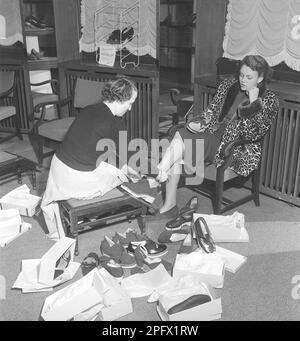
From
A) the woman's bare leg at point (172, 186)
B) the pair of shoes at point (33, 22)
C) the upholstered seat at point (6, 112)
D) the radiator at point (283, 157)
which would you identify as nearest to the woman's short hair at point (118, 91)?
Answer: the woman's bare leg at point (172, 186)

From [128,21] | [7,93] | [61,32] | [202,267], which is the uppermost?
[128,21]

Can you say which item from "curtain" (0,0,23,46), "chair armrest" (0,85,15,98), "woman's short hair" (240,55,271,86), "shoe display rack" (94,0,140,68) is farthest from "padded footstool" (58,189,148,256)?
"curtain" (0,0,23,46)

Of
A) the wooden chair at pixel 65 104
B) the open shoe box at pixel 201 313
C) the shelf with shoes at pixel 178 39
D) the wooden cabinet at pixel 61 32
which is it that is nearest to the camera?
the open shoe box at pixel 201 313

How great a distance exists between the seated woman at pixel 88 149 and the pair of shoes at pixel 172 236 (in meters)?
0.52

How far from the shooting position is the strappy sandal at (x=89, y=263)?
2715 millimetres

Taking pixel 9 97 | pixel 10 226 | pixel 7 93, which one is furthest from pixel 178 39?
pixel 10 226

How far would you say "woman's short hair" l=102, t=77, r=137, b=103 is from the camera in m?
2.93

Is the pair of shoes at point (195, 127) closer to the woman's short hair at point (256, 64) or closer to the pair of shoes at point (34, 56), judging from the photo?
the woman's short hair at point (256, 64)

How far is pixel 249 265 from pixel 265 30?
7.14 feet

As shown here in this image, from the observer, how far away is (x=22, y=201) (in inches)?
138

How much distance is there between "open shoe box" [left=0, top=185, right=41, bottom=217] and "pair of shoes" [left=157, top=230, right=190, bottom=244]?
107 cm

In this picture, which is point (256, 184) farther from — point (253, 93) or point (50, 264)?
point (50, 264)

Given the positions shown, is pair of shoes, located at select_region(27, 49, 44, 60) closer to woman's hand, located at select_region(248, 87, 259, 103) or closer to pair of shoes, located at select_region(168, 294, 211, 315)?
woman's hand, located at select_region(248, 87, 259, 103)
